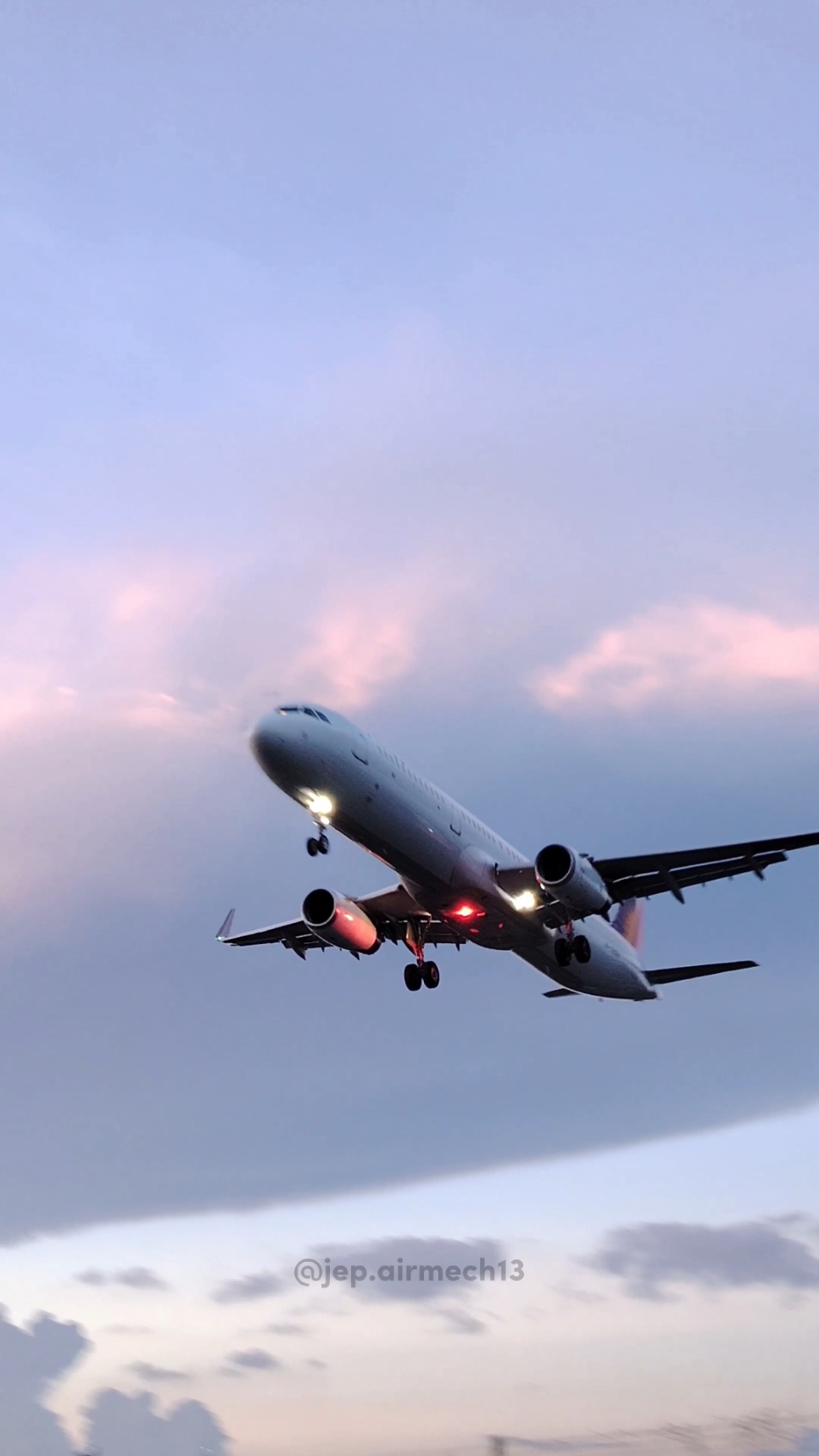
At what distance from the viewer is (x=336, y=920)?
165ft

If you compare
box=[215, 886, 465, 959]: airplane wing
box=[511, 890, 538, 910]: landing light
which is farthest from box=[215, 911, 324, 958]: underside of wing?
box=[511, 890, 538, 910]: landing light

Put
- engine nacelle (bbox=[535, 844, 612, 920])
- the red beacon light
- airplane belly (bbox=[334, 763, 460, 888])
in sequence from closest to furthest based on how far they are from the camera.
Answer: airplane belly (bbox=[334, 763, 460, 888]), engine nacelle (bbox=[535, 844, 612, 920]), the red beacon light

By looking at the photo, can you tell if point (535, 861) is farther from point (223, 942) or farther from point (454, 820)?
point (223, 942)

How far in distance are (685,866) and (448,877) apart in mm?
8700

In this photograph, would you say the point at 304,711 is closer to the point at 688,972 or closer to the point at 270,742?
the point at 270,742

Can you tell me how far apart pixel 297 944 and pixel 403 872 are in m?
14.0

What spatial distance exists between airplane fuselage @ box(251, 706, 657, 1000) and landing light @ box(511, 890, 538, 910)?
105 millimetres

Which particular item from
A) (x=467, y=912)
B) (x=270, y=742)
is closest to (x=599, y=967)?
(x=467, y=912)

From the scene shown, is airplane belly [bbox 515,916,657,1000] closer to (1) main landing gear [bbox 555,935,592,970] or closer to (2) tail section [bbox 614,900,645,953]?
(1) main landing gear [bbox 555,935,592,970]

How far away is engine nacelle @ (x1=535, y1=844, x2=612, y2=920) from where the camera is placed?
45000 millimetres

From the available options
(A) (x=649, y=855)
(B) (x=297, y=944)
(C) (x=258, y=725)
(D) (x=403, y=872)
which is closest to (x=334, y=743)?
(C) (x=258, y=725)

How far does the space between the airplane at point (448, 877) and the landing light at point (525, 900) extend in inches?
1.1

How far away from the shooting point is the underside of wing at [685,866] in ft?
152

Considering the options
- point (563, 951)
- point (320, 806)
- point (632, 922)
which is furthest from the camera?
point (632, 922)
